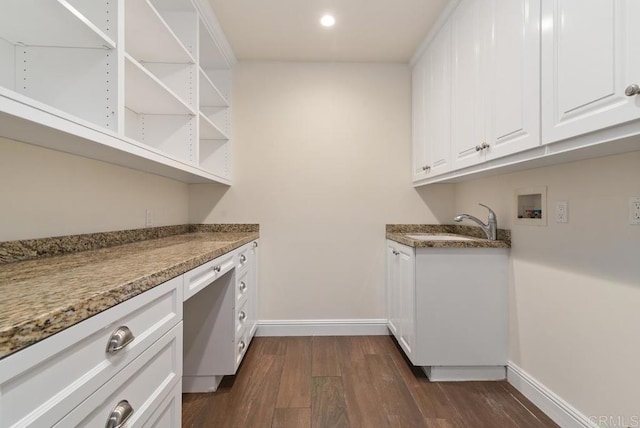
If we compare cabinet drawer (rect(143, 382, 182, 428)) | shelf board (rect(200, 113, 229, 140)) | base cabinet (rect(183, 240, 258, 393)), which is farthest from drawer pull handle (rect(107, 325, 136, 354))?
shelf board (rect(200, 113, 229, 140))

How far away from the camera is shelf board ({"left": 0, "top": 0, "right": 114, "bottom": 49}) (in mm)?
872

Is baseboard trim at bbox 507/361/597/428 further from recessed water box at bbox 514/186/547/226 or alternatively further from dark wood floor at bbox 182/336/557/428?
recessed water box at bbox 514/186/547/226

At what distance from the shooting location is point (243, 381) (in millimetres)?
1803

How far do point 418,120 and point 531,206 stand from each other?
1.15 metres

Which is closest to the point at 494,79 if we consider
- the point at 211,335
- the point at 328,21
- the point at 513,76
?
the point at 513,76

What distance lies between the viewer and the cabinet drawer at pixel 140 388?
0.62 metres

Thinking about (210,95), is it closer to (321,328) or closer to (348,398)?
(321,328)

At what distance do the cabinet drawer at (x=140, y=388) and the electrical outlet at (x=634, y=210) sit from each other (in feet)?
5.89

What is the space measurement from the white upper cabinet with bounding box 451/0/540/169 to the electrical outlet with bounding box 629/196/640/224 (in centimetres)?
43

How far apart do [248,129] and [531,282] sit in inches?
93.8

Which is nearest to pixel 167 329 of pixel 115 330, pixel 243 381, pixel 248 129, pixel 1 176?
pixel 115 330

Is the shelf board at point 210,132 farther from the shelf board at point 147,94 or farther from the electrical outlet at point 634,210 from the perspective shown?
the electrical outlet at point 634,210

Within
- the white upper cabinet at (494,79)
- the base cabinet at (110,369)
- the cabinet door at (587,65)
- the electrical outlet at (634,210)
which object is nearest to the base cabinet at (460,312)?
the white upper cabinet at (494,79)

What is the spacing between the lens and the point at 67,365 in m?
0.57
